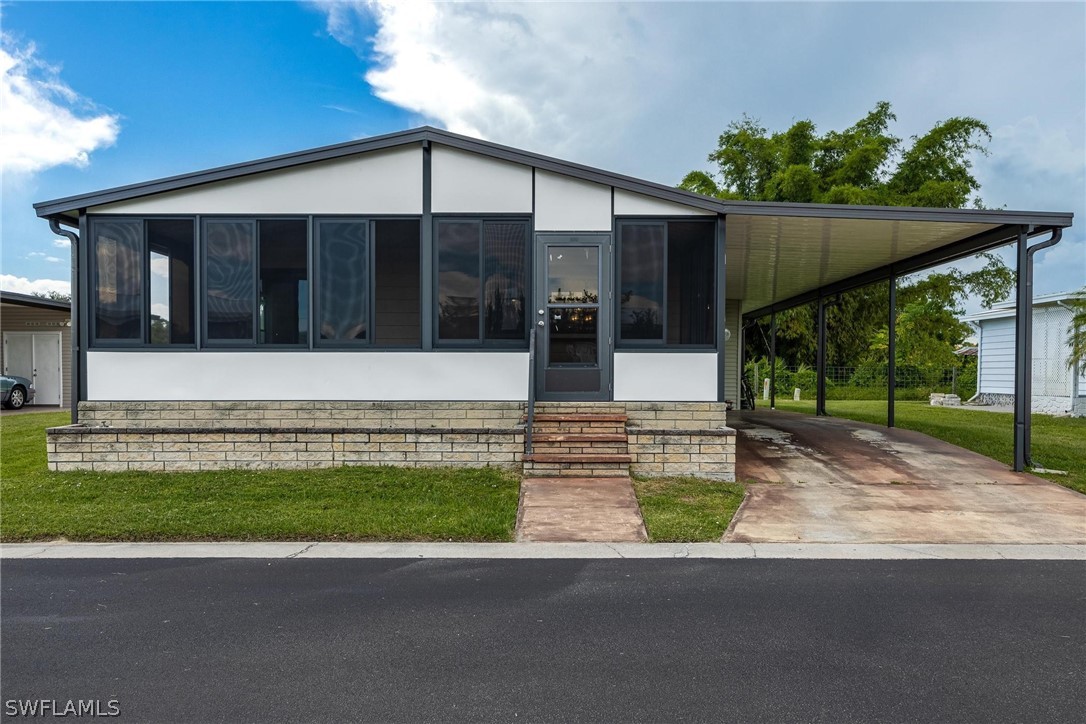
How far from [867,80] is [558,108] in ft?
38.7

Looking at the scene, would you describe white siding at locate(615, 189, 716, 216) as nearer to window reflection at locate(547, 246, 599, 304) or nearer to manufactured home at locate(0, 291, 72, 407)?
window reflection at locate(547, 246, 599, 304)

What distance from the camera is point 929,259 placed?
975 centimetres

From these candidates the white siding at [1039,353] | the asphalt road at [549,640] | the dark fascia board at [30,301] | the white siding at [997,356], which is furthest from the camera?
the white siding at [997,356]

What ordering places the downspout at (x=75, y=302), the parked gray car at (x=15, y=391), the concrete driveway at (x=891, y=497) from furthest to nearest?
the parked gray car at (x=15, y=391), the downspout at (x=75, y=302), the concrete driveway at (x=891, y=497)

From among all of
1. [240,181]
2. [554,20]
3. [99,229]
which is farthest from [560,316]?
[554,20]

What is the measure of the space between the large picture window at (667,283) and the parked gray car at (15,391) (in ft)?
56.4

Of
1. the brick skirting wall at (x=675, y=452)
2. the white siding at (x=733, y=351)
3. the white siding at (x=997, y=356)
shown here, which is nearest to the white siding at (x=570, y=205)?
the brick skirting wall at (x=675, y=452)

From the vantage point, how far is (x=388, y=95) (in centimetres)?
2008

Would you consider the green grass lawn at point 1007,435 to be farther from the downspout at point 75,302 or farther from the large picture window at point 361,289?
the downspout at point 75,302

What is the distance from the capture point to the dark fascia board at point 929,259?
7992mm

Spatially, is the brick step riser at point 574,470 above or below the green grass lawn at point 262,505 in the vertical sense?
above

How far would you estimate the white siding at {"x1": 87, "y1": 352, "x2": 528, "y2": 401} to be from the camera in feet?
25.0

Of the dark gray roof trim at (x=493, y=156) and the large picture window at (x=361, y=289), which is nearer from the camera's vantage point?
the dark gray roof trim at (x=493, y=156)

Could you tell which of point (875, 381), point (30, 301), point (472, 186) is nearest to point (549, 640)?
point (472, 186)
